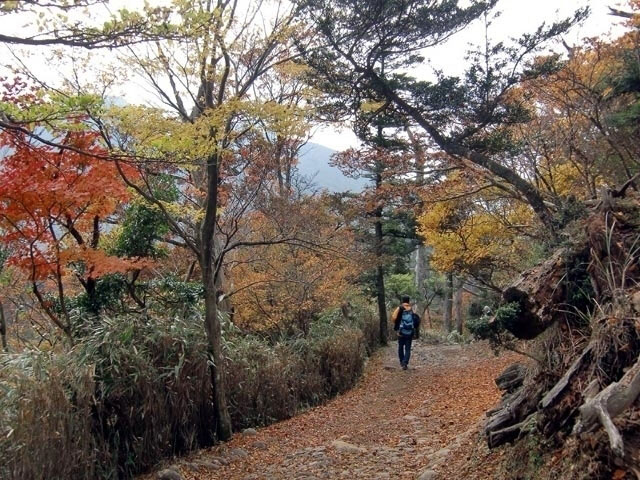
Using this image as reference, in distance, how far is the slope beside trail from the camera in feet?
16.0

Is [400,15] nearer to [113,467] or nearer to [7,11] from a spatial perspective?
[7,11]

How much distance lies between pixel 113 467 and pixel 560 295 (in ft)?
15.5

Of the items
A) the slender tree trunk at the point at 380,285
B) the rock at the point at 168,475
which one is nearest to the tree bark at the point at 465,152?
the rock at the point at 168,475

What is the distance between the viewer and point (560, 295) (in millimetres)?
4039

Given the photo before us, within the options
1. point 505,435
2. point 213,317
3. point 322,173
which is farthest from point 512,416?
point 322,173

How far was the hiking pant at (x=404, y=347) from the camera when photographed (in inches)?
443

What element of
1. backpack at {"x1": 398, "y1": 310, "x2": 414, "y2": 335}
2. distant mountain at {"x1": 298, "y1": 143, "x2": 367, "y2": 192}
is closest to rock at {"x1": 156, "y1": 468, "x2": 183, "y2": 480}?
backpack at {"x1": 398, "y1": 310, "x2": 414, "y2": 335}

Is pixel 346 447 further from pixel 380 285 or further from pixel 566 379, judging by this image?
pixel 380 285

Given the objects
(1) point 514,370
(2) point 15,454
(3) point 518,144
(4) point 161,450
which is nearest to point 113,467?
(4) point 161,450

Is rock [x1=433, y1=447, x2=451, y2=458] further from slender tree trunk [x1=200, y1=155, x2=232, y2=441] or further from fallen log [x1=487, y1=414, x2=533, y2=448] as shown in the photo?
slender tree trunk [x1=200, y1=155, x2=232, y2=441]

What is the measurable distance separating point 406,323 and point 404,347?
5.73ft

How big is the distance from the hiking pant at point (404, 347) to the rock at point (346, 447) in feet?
16.7

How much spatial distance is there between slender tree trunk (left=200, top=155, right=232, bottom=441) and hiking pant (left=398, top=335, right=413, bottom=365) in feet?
17.3

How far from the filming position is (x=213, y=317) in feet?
22.8
